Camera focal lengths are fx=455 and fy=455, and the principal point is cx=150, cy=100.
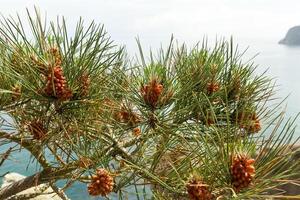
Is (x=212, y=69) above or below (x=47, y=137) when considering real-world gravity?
above

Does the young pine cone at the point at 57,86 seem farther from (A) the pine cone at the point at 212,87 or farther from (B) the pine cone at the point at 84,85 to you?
(A) the pine cone at the point at 212,87

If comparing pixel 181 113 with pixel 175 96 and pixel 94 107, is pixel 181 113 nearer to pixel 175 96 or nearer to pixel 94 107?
pixel 175 96

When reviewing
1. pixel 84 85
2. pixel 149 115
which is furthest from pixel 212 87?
pixel 84 85

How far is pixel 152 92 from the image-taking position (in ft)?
6.91

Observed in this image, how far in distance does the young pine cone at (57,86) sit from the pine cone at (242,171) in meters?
0.69

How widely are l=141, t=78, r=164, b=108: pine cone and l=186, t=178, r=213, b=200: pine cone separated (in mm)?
605

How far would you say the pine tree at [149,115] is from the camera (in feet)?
5.15

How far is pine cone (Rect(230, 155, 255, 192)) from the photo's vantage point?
1.48 metres

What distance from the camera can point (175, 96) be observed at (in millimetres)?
2158

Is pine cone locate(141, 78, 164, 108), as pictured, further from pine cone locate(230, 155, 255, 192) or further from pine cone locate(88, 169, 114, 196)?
pine cone locate(230, 155, 255, 192)

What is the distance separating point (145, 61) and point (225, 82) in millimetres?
418

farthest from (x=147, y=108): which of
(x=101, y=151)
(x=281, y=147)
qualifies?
(x=281, y=147)

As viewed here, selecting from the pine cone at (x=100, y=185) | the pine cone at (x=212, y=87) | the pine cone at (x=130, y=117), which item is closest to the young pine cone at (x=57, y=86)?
the pine cone at (x=100, y=185)

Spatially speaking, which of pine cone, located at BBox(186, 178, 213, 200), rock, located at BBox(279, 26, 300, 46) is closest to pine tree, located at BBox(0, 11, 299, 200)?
pine cone, located at BBox(186, 178, 213, 200)
